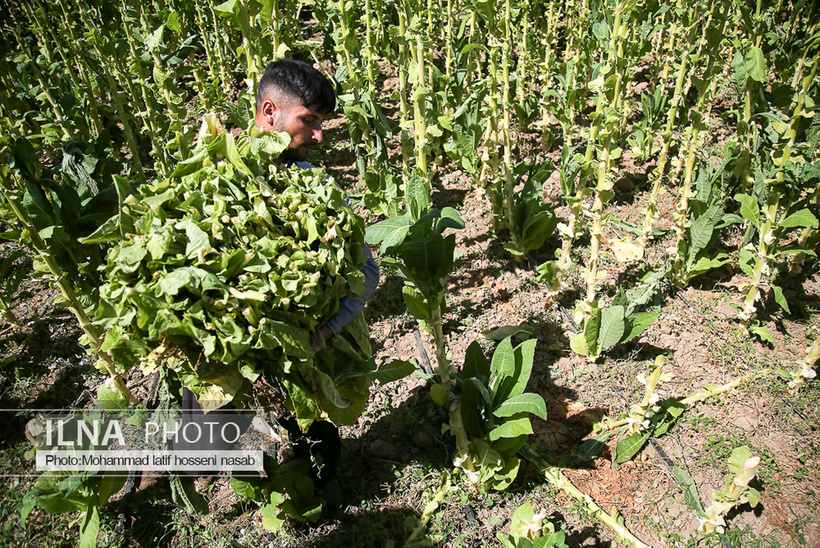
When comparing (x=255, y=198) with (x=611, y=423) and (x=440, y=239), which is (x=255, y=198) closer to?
(x=440, y=239)

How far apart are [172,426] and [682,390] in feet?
9.26

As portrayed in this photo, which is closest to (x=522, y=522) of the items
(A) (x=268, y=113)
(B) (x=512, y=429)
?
(B) (x=512, y=429)

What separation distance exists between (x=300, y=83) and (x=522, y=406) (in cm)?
172

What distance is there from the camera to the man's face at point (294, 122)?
7.09ft

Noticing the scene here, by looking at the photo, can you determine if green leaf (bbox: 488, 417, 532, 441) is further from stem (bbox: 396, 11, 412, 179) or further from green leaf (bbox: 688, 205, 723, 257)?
stem (bbox: 396, 11, 412, 179)

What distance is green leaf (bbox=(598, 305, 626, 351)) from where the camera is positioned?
10.1 ft

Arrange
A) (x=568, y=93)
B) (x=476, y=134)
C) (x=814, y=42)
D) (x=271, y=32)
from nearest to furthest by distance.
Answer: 1. (x=814, y=42)
2. (x=271, y=32)
3. (x=476, y=134)
4. (x=568, y=93)

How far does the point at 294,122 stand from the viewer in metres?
2.17

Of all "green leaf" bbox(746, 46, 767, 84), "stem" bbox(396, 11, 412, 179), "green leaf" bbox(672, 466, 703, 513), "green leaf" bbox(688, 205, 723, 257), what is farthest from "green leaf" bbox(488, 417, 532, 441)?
"green leaf" bbox(746, 46, 767, 84)

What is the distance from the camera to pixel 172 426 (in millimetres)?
2342

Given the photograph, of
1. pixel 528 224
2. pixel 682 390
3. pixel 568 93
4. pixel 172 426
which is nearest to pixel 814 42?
pixel 568 93

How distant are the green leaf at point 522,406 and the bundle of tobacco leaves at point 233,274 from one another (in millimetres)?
910

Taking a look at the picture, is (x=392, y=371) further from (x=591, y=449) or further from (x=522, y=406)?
(x=591, y=449)

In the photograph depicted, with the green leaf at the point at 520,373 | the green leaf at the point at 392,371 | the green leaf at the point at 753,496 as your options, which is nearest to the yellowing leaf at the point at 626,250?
the green leaf at the point at 520,373
